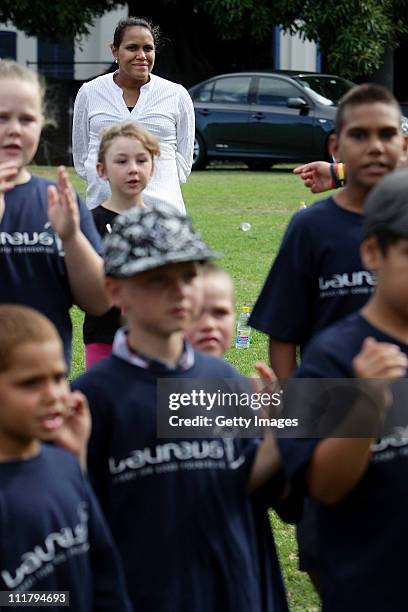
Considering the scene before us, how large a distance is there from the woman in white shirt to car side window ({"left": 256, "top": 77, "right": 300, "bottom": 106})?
15.3 m

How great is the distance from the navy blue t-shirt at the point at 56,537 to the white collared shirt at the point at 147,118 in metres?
4.10

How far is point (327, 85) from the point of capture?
23266 mm

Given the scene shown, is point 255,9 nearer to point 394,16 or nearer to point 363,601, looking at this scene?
point 394,16

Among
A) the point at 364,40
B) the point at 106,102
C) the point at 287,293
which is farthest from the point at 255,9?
the point at 287,293

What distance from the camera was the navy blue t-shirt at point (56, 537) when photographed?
3.01 meters

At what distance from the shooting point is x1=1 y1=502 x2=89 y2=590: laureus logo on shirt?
302cm

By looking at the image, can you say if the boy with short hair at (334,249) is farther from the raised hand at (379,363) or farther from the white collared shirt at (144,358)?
the raised hand at (379,363)

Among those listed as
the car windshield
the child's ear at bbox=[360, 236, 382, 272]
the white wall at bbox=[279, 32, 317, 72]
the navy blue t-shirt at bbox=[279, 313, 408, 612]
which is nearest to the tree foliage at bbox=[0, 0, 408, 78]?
the car windshield

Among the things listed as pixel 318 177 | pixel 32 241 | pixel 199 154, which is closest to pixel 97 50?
pixel 199 154

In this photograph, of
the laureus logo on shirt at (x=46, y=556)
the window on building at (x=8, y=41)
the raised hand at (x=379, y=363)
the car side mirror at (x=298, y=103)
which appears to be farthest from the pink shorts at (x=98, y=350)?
the window on building at (x=8, y=41)

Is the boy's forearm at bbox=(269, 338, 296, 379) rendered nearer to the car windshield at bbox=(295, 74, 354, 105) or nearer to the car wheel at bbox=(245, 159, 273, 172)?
the car windshield at bbox=(295, 74, 354, 105)

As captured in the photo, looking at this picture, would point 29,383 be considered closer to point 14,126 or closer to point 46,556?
point 46,556

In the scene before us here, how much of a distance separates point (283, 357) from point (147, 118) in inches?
136

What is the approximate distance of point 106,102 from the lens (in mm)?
7387
